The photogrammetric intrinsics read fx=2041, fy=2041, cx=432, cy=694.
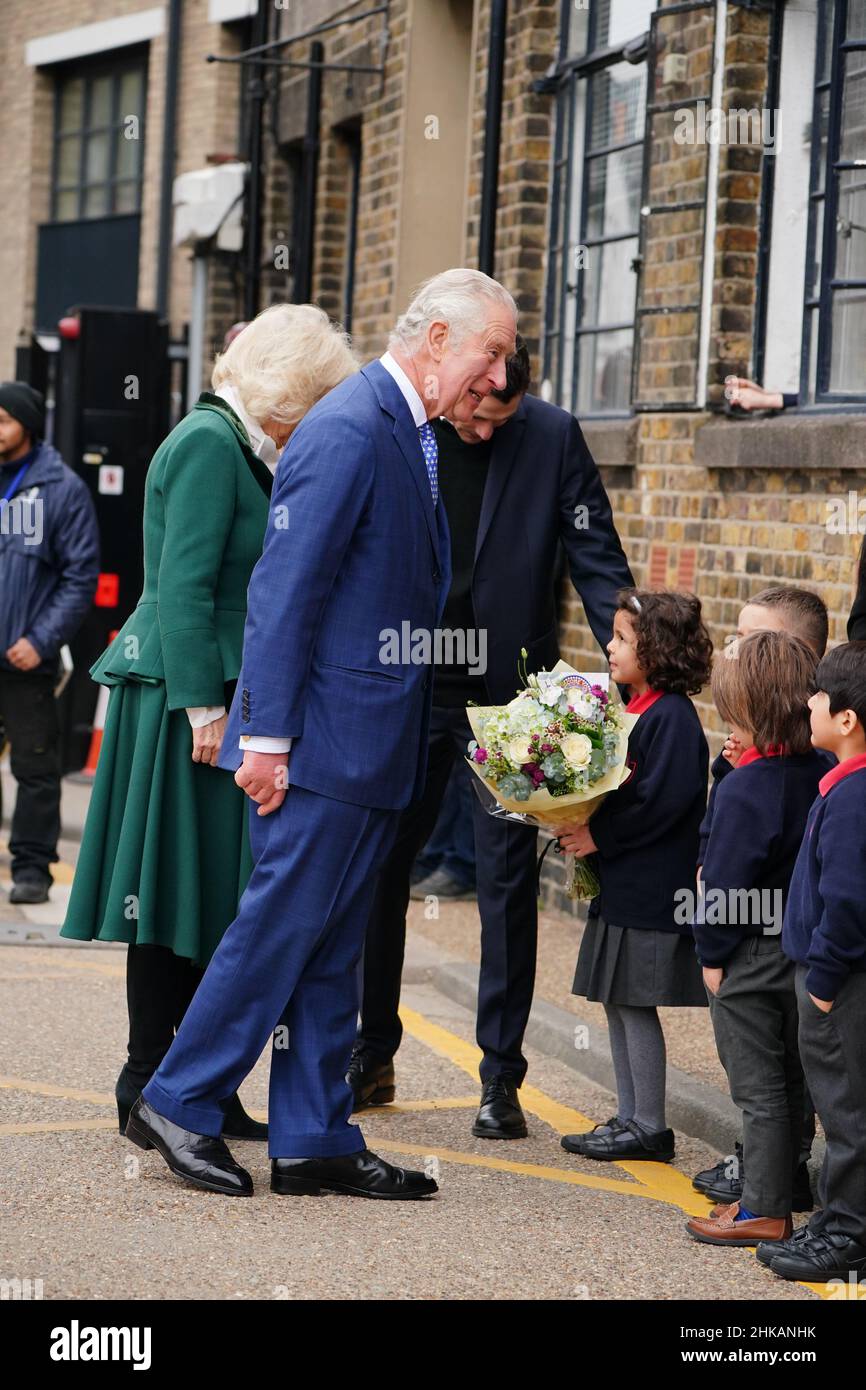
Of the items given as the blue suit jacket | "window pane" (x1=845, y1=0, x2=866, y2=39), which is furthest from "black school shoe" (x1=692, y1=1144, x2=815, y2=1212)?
"window pane" (x1=845, y1=0, x2=866, y2=39)

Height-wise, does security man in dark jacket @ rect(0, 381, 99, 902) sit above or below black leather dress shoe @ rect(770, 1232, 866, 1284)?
above

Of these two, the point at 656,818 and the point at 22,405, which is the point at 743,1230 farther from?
the point at 22,405

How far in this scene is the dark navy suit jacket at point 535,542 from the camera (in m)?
5.59

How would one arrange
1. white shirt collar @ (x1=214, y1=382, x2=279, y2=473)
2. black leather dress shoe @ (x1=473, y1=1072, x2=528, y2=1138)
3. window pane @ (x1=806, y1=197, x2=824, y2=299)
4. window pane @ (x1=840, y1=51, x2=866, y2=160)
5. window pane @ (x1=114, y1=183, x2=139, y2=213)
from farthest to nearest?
window pane @ (x1=114, y1=183, x2=139, y2=213) < window pane @ (x1=806, y1=197, x2=824, y2=299) < window pane @ (x1=840, y1=51, x2=866, y2=160) < black leather dress shoe @ (x1=473, y1=1072, x2=528, y2=1138) < white shirt collar @ (x1=214, y1=382, x2=279, y2=473)

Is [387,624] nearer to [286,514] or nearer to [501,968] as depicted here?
[286,514]

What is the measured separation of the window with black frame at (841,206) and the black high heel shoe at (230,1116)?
11.4 ft

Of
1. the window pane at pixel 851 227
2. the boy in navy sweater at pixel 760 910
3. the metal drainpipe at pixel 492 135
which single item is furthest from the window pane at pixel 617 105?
the boy in navy sweater at pixel 760 910

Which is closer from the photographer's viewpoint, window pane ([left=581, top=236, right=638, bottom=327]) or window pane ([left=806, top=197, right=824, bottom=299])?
window pane ([left=806, top=197, right=824, bottom=299])

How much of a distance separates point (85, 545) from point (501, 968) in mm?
3951

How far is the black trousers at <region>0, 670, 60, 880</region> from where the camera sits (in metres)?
8.88

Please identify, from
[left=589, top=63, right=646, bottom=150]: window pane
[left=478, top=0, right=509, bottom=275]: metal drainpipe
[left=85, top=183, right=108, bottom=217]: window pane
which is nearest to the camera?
[left=589, top=63, right=646, bottom=150]: window pane

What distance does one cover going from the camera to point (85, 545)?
350 inches

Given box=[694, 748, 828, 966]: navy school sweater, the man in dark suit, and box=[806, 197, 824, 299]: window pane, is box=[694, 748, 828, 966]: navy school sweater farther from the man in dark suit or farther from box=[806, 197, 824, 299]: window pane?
box=[806, 197, 824, 299]: window pane

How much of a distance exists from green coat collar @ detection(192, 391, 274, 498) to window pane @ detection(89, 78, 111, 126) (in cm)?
1541
